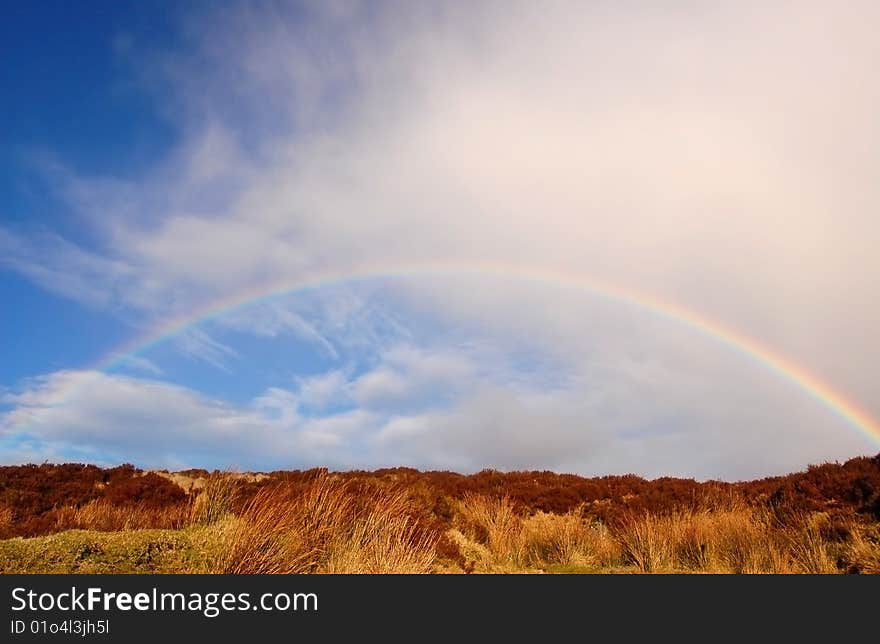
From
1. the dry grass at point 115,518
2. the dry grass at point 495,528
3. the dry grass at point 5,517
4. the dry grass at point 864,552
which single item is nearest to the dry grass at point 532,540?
the dry grass at point 495,528

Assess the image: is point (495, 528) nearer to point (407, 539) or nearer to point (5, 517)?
point (407, 539)

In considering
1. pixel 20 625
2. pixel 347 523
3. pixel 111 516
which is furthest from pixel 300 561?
pixel 111 516

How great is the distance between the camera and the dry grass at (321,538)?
9.63 metres

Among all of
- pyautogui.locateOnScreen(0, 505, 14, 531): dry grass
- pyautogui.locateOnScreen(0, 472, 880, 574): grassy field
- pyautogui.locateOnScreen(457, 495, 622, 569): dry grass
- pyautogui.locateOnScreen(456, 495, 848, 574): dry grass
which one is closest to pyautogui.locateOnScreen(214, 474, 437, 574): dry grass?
pyautogui.locateOnScreen(0, 472, 880, 574): grassy field

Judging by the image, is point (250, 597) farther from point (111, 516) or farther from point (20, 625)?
point (111, 516)

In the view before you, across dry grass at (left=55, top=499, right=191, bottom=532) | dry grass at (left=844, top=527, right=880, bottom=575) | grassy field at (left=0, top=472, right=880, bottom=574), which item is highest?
dry grass at (left=55, top=499, right=191, bottom=532)

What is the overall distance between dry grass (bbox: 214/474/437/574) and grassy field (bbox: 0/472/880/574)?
0.09ft

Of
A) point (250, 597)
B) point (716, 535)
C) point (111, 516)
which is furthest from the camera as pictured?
point (716, 535)

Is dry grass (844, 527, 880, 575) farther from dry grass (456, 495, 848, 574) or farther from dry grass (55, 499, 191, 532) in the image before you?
dry grass (55, 499, 191, 532)

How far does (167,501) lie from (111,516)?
4721mm

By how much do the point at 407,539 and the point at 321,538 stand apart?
1.77m

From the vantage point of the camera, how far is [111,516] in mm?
15062

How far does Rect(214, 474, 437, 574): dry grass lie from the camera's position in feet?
31.6

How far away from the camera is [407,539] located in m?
12.3
